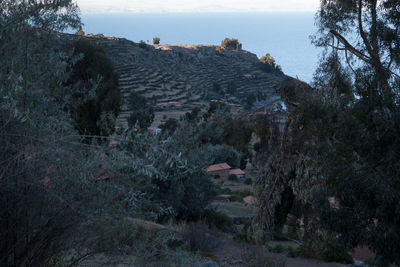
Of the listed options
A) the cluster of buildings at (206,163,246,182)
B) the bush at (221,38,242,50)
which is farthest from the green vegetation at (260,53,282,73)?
the cluster of buildings at (206,163,246,182)

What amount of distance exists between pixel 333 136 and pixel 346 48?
4.37m

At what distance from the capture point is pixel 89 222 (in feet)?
11.7

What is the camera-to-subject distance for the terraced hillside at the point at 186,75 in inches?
2404

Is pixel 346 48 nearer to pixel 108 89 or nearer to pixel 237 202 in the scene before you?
pixel 237 202

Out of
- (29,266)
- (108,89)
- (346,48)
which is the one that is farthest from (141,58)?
(29,266)

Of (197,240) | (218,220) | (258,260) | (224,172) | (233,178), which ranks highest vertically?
(258,260)

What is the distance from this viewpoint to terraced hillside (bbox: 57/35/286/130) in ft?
200

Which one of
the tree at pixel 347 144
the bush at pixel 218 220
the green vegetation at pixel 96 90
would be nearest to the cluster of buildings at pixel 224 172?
the green vegetation at pixel 96 90

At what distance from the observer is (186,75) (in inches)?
2923

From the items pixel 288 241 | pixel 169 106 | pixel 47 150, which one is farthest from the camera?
pixel 169 106

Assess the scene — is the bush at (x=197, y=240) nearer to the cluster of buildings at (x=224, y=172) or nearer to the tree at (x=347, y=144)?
the tree at (x=347, y=144)

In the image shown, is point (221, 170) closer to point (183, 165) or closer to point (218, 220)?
point (218, 220)

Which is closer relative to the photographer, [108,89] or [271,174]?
[271,174]

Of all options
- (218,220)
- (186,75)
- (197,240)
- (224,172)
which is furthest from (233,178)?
(186,75)
